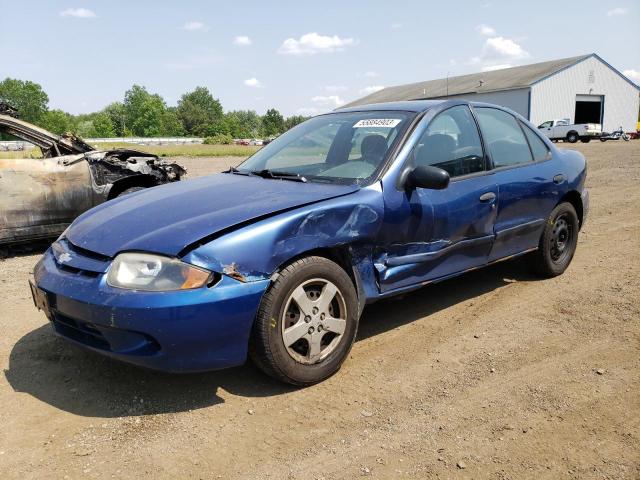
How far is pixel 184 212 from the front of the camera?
3127 millimetres

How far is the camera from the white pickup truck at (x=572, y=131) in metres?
35.6

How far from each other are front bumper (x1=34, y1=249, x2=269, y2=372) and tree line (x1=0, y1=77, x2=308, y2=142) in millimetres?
107345

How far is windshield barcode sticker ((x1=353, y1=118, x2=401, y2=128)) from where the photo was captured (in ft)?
12.7

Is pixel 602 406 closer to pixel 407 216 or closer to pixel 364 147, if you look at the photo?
pixel 407 216

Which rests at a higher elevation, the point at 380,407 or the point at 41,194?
the point at 41,194

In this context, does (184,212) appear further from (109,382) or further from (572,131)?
(572,131)

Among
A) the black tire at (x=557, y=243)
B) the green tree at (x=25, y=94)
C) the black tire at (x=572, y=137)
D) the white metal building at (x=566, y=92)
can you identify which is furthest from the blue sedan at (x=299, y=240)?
the green tree at (x=25, y=94)

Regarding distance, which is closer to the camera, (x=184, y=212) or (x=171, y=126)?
(x=184, y=212)

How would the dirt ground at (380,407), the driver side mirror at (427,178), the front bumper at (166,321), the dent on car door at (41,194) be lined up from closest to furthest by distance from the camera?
the dirt ground at (380,407) < the front bumper at (166,321) < the driver side mirror at (427,178) < the dent on car door at (41,194)

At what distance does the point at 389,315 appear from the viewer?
4250 mm

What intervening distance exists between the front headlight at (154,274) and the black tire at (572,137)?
1506 inches

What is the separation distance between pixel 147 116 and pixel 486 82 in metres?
91.4

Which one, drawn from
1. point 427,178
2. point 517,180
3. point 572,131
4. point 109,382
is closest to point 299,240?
point 427,178

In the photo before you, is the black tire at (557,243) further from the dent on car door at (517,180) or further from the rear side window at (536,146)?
the rear side window at (536,146)
